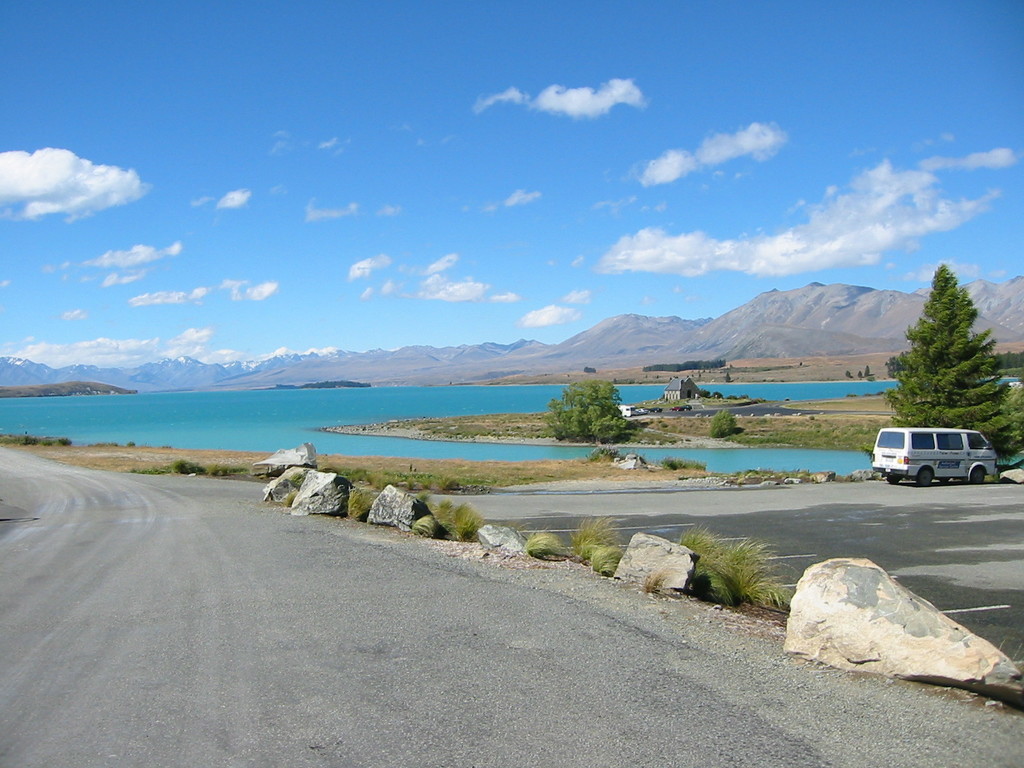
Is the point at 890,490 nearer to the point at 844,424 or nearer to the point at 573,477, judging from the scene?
the point at 573,477

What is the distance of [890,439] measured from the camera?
26.4 m

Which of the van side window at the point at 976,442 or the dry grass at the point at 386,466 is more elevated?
the van side window at the point at 976,442

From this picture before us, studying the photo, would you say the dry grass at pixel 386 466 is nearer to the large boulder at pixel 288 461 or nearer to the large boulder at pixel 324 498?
the large boulder at pixel 288 461

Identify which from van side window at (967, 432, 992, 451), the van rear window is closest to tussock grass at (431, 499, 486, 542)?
the van rear window

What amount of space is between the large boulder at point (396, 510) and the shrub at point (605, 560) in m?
4.85

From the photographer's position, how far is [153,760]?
4863 millimetres

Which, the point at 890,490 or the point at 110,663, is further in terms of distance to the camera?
the point at 890,490

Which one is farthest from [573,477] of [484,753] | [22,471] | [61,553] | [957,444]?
[484,753]

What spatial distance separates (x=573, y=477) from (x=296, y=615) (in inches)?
1314

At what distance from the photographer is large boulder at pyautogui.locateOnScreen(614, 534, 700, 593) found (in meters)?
9.62

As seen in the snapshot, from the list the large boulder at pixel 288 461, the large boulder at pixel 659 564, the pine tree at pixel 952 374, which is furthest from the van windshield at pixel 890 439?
the large boulder at pixel 288 461

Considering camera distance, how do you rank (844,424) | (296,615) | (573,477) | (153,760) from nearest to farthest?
(153,760)
(296,615)
(573,477)
(844,424)

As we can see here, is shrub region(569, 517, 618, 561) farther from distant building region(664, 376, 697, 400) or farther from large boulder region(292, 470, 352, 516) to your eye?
distant building region(664, 376, 697, 400)

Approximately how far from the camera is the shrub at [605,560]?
10.8 m
